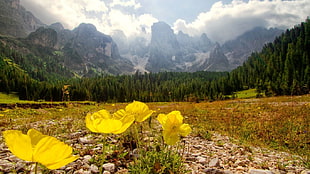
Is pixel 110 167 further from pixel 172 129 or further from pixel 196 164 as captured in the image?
pixel 196 164

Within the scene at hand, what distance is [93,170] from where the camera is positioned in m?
2.57

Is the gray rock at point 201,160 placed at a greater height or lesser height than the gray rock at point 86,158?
lesser

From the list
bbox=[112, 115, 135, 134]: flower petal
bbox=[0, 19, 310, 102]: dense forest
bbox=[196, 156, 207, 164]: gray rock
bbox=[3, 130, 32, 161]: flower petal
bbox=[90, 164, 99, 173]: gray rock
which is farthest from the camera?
bbox=[0, 19, 310, 102]: dense forest


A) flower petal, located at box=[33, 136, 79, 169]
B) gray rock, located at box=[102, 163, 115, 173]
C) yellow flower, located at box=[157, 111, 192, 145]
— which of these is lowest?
gray rock, located at box=[102, 163, 115, 173]

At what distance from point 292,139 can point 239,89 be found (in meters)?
99.1

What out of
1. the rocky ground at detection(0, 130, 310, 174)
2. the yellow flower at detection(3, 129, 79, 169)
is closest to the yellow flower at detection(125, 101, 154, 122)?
the yellow flower at detection(3, 129, 79, 169)

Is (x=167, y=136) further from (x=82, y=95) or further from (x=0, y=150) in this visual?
(x=82, y=95)

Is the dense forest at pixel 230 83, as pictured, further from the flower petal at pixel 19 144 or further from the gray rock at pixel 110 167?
the flower petal at pixel 19 144

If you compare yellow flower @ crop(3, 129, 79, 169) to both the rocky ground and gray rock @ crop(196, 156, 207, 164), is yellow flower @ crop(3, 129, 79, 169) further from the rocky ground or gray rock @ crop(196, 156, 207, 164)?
gray rock @ crop(196, 156, 207, 164)

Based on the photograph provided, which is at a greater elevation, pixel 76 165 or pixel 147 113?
pixel 147 113

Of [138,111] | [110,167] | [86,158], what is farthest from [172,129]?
[86,158]

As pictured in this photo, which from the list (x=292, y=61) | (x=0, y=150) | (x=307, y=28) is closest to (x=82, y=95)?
(x=0, y=150)

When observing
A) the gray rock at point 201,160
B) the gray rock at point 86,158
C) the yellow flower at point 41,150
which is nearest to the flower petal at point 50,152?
the yellow flower at point 41,150

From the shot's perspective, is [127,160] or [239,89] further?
[239,89]
